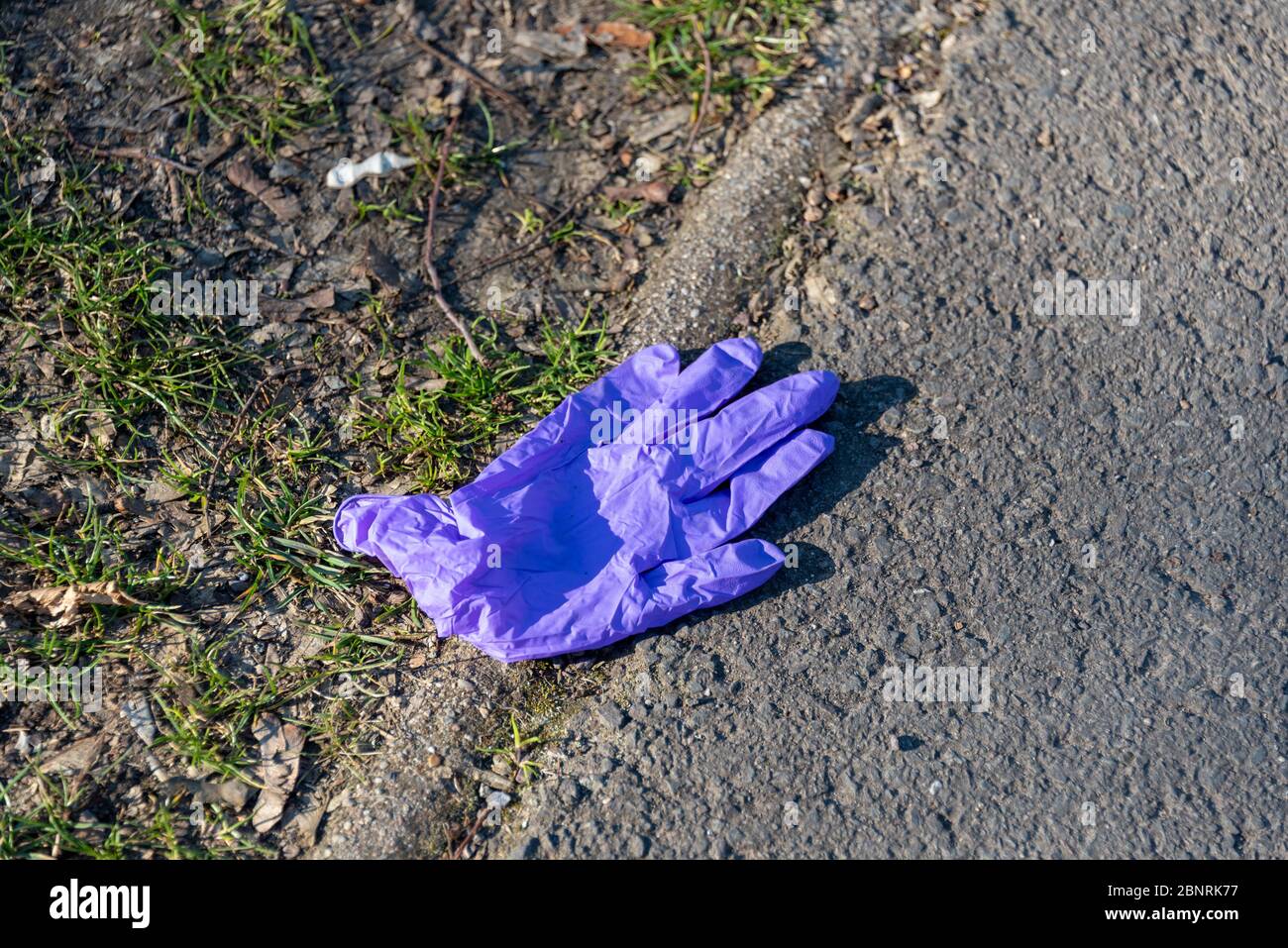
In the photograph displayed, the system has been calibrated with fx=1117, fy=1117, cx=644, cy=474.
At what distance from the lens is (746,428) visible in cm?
299

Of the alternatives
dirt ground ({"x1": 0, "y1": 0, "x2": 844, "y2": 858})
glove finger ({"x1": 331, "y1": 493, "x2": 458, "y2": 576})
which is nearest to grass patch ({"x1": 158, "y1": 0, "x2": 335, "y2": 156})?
dirt ground ({"x1": 0, "y1": 0, "x2": 844, "y2": 858})

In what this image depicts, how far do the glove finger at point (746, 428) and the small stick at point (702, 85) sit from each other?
1013 millimetres

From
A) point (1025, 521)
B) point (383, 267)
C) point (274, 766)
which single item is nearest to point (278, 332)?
point (383, 267)

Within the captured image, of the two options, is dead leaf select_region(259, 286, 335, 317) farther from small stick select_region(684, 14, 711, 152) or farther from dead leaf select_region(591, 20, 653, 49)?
dead leaf select_region(591, 20, 653, 49)

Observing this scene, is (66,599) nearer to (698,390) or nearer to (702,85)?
(698,390)

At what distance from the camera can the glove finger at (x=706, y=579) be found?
274 centimetres

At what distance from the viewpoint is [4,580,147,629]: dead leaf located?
2746 mm

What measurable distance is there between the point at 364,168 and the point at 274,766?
1.86 meters

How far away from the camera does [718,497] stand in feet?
9.77

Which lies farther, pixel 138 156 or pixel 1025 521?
pixel 138 156
